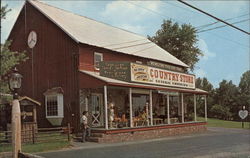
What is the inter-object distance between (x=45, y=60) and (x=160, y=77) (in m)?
8.16

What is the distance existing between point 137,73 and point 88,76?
3404mm

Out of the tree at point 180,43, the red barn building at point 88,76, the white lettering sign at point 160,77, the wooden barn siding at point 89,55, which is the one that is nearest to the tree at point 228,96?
the tree at point 180,43

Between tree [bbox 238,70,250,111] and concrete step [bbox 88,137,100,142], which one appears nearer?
concrete step [bbox 88,137,100,142]

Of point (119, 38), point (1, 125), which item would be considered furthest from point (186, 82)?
point (1, 125)

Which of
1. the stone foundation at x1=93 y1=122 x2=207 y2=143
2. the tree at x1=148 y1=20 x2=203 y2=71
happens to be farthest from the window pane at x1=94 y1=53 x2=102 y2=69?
the tree at x1=148 y1=20 x2=203 y2=71

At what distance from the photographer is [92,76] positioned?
21.7 metres

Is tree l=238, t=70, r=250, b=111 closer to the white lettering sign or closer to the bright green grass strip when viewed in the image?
the white lettering sign

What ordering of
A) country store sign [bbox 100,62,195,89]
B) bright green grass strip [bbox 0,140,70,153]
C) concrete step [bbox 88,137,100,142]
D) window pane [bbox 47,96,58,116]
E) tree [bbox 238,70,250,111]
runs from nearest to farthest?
bright green grass strip [bbox 0,140,70,153], concrete step [bbox 88,137,100,142], country store sign [bbox 100,62,195,89], window pane [bbox 47,96,58,116], tree [bbox 238,70,250,111]

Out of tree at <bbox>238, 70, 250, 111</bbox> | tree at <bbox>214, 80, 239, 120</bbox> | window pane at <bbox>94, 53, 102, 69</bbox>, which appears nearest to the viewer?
window pane at <bbox>94, 53, 102, 69</bbox>

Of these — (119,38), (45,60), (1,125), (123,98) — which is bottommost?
(1,125)

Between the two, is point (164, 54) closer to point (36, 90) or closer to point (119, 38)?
point (119, 38)

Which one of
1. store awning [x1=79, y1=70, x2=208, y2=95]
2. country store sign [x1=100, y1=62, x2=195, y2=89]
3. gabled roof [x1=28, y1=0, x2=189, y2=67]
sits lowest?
store awning [x1=79, y1=70, x2=208, y2=95]

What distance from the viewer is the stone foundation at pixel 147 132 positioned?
20500 millimetres

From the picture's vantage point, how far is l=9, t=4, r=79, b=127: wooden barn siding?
917 inches
